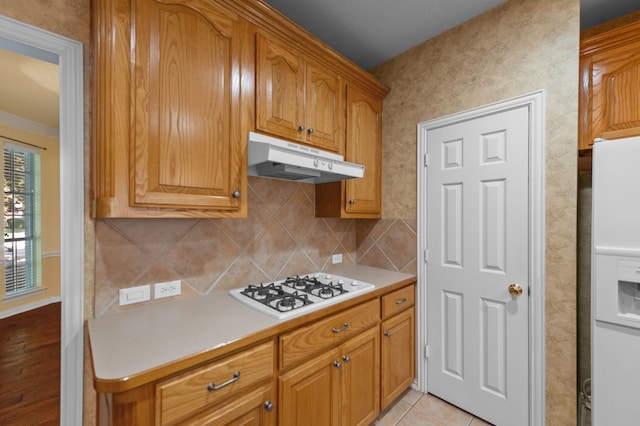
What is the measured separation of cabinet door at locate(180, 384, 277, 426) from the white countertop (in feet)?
0.77

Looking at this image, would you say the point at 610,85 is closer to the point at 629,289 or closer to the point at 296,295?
the point at 629,289

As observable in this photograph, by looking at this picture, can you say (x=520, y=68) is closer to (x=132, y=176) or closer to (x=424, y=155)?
(x=424, y=155)

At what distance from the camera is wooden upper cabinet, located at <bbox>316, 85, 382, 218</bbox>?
Answer: 1949 mm

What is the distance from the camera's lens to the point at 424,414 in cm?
181

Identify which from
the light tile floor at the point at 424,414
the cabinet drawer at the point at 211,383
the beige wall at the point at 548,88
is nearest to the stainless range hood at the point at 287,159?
the cabinet drawer at the point at 211,383

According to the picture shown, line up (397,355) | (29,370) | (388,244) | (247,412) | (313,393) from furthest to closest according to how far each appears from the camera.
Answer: (29,370)
(388,244)
(397,355)
(313,393)
(247,412)

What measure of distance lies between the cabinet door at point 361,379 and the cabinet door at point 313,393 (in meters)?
0.07

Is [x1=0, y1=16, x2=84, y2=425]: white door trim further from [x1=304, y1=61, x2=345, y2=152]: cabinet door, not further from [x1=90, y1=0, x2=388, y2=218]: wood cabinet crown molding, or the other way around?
[x1=304, y1=61, x2=345, y2=152]: cabinet door

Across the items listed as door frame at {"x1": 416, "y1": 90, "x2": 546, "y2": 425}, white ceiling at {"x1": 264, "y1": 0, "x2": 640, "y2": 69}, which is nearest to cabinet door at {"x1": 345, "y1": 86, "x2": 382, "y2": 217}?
white ceiling at {"x1": 264, "y1": 0, "x2": 640, "y2": 69}

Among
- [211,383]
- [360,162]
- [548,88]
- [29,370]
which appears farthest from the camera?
[29,370]

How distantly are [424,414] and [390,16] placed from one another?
2661mm

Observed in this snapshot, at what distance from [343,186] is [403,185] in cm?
53

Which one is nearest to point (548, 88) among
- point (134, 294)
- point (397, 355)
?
point (397, 355)

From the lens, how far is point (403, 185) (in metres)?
2.14
